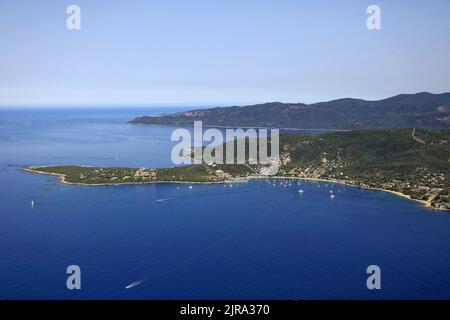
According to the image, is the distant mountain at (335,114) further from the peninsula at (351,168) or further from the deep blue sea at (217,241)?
the deep blue sea at (217,241)

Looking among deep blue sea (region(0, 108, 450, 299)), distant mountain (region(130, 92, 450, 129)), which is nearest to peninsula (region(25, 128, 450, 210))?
deep blue sea (region(0, 108, 450, 299))

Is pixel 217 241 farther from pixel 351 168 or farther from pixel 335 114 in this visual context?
pixel 335 114

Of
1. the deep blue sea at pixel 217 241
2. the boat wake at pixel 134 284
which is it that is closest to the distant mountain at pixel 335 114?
the deep blue sea at pixel 217 241

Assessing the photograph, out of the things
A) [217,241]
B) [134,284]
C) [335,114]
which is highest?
[335,114]

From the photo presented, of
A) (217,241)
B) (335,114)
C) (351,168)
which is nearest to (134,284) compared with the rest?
(217,241)

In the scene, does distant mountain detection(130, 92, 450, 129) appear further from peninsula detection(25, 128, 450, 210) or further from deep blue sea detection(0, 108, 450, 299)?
deep blue sea detection(0, 108, 450, 299)
